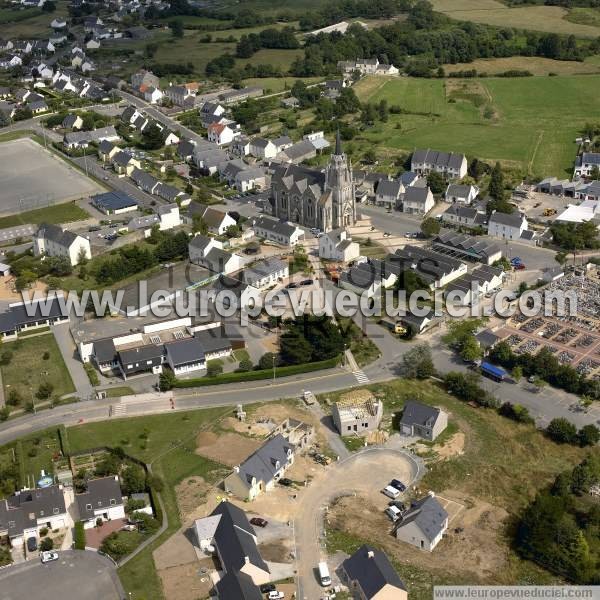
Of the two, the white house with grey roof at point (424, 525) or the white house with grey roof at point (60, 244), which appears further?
the white house with grey roof at point (60, 244)

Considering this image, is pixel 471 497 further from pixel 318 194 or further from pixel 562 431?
pixel 318 194

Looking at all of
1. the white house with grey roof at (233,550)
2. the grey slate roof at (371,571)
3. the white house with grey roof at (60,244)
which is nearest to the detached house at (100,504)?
the white house with grey roof at (233,550)

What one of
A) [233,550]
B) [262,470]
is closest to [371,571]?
[233,550]

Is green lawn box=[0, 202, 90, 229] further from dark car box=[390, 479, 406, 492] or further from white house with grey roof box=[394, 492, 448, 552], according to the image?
white house with grey roof box=[394, 492, 448, 552]

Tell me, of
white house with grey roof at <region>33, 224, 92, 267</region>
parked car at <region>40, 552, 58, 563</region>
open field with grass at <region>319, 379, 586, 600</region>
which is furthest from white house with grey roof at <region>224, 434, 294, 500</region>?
white house with grey roof at <region>33, 224, 92, 267</region>

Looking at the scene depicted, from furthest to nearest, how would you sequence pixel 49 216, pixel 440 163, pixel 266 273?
pixel 440 163 < pixel 49 216 < pixel 266 273

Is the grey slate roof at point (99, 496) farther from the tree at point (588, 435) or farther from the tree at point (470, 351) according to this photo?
the tree at point (588, 435)
